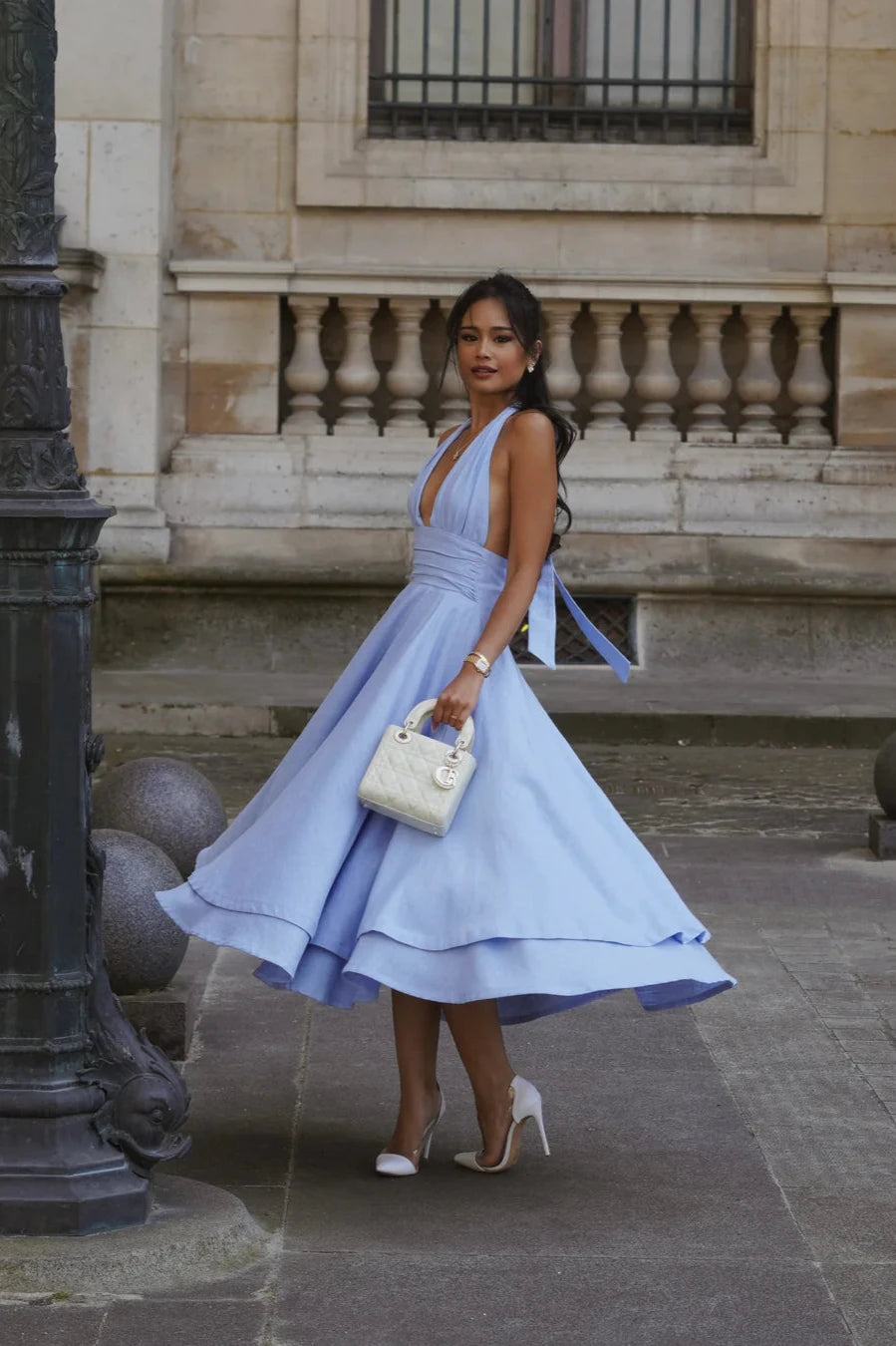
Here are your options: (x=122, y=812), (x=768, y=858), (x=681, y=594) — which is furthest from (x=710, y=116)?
(x=122, y=812)

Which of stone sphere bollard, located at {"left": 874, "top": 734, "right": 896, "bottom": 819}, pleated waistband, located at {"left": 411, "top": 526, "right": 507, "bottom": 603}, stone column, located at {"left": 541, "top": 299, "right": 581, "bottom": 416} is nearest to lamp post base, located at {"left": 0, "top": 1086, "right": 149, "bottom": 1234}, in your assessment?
pleated waistband, located at {"left": 411, "top": 526, "right": 507, "bottom": 603}

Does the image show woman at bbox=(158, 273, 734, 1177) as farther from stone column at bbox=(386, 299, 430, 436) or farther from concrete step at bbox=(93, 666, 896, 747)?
stone column at bbox=(386, 299, 430, 436)

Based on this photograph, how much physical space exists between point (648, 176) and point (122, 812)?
7.69 m

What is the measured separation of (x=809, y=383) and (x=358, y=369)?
8.79ft

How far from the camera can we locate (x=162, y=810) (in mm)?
7035

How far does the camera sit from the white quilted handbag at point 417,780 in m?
4.50

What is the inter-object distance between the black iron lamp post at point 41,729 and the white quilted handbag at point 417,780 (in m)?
0.60

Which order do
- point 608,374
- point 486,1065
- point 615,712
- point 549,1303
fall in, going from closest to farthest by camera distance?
point 549,1303, point 486,1065, point 615,712, point 608,374

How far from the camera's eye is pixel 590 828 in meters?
4.66

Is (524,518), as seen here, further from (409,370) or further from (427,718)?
(409,370)

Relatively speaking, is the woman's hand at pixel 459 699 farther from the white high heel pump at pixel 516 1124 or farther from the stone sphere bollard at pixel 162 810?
the stone sphere bollard at pixel 162 810

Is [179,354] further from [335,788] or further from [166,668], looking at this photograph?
[335,788]

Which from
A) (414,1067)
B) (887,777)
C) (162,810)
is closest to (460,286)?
(887,777)

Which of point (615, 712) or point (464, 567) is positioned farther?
point (615, 712)
